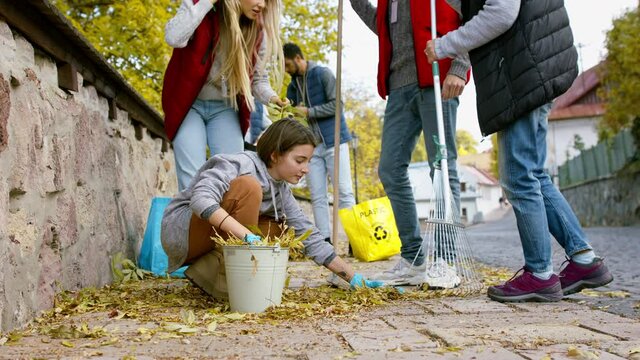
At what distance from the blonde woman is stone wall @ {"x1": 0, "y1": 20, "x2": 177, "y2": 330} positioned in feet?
1.53

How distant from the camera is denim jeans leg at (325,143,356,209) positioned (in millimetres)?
5905

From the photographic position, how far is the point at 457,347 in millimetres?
2066

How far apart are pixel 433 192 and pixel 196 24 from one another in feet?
4.63

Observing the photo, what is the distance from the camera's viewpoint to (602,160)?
2127 centimetres

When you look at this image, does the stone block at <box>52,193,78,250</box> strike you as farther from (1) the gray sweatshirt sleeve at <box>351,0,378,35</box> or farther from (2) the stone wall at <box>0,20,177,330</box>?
(1) the gray sweatshirt sleeve at <box>351,0,378,35</box>

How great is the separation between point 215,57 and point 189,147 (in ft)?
1.62

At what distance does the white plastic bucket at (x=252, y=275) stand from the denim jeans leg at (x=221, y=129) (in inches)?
46.9

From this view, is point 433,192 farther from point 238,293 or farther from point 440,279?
point 238,293

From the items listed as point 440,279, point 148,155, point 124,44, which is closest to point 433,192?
point 440,279

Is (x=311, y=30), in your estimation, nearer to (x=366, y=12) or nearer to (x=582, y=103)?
(x=366, y=12)

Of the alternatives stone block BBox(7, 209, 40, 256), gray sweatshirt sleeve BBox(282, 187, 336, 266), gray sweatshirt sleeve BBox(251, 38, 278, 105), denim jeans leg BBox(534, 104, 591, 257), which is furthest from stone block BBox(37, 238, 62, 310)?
denim jeans leg BBox(534, 104, 591, 257)

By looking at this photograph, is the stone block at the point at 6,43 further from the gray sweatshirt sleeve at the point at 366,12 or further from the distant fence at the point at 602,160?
the distant fence at the point at 602,160

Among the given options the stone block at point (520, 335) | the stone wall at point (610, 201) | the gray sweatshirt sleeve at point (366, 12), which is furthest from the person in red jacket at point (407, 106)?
the stone wall at point (610, 201)

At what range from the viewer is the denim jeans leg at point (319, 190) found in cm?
589
